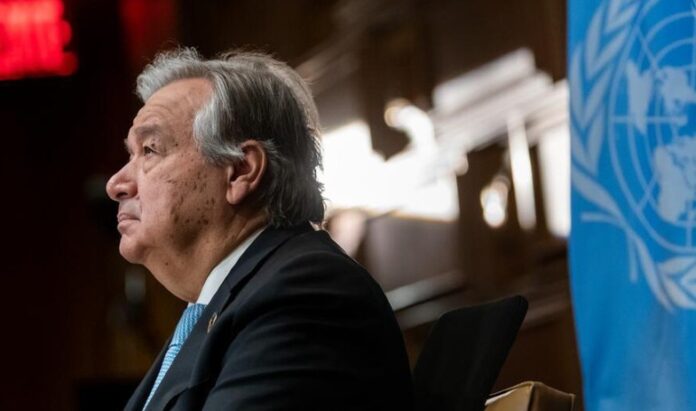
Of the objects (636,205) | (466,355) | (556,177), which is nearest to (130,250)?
(466,355)

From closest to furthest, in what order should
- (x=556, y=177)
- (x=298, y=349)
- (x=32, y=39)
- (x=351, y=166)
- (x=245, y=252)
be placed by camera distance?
(x=298, y=349) → (x=245, y=252) → (x=556, y=177) → (x=351, y=166) → (x=32, y=39)

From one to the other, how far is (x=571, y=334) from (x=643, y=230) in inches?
80.7

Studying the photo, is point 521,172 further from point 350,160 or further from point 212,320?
point 212,320

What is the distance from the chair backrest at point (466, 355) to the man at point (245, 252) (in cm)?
7

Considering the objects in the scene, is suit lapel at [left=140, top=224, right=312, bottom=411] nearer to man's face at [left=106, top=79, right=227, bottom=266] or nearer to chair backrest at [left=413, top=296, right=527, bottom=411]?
man's face at [left=106, top=79, right=227, bottom=266]

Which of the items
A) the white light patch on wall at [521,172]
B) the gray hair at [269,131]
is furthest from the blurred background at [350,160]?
the gray hair at [269,131]

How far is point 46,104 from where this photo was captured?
658 centimetres

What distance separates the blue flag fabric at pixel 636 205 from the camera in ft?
6.45

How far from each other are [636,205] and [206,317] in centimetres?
72

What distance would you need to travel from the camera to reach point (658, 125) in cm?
202

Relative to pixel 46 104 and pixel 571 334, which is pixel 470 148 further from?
pixel 46 104

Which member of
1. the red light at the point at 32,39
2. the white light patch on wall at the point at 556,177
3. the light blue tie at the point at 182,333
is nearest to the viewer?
the light blue tie at the point at 182,333

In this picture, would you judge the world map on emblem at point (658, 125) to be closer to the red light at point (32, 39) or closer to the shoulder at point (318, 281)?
the shoulder at point (318, 281)

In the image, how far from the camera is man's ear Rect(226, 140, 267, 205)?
2.35 m
